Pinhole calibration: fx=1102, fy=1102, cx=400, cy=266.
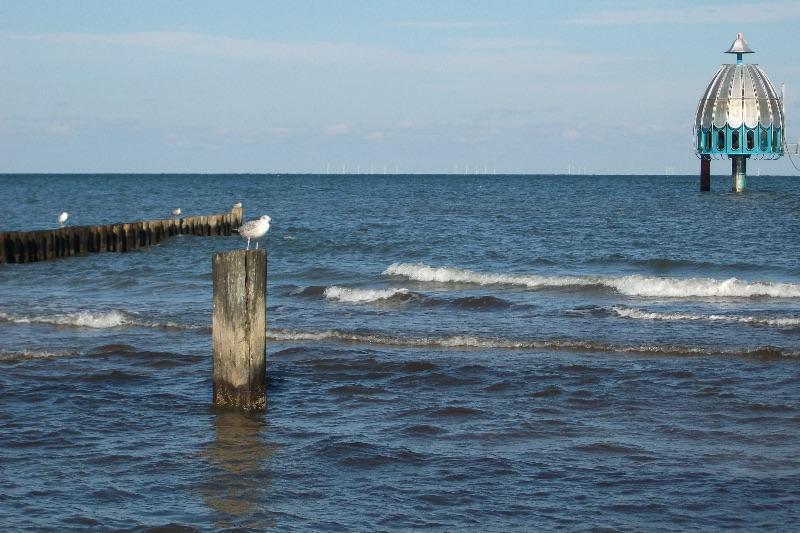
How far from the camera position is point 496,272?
2884 cm

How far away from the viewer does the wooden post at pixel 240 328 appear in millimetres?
11297

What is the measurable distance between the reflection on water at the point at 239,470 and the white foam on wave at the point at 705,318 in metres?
9.76

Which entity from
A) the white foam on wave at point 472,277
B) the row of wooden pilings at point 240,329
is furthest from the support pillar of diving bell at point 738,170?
the row of wooden pilings at point 240,329

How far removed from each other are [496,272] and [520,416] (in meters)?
17.2

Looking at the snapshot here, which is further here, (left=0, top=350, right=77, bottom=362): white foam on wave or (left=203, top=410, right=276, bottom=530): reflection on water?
(left=0, top=350, right=77, bottom=362): white foam on wave

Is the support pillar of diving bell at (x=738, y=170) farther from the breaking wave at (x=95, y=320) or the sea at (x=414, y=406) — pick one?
the breaking wave at (x=95, y=320)

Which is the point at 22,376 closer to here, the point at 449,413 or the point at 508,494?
the point at 449,413

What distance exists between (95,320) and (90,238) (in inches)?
616

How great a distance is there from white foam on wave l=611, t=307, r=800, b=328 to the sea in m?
0.08

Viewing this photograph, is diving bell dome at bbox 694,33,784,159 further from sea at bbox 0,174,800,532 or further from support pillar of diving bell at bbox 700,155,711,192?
sea at bbox 0,174,800,532

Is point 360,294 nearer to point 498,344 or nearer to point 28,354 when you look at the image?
point 498,344

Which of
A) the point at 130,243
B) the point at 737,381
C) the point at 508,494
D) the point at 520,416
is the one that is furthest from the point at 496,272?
the point at 508,494

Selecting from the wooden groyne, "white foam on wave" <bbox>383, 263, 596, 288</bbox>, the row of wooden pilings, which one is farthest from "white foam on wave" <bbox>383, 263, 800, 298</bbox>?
the row of wooden pilings

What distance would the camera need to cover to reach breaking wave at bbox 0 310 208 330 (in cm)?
1833
